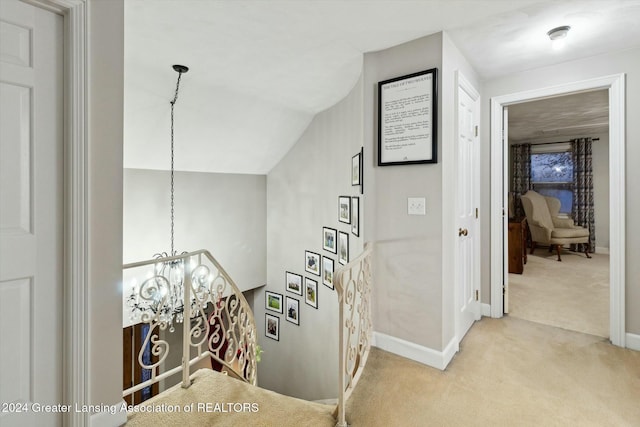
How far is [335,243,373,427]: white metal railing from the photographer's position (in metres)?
1.62

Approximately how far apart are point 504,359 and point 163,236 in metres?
4.00

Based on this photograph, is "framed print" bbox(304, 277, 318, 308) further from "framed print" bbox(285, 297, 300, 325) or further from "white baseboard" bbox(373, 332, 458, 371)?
"white baseboard" bbox(373, 332, 458, 371)

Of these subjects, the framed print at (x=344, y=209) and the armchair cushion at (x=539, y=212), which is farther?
the armchair cushion at (x=539, y=212)

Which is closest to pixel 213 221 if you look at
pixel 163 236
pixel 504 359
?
pixel 163 236

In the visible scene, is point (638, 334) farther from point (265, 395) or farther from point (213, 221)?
point (213, 221)

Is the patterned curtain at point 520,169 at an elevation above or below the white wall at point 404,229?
above

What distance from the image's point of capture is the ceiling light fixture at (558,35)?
2070 millimetres

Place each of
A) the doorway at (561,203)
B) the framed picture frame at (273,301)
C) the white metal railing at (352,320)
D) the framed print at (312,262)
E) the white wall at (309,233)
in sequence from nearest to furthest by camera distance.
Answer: the white metal railing at (352,320)
the doorway at (561,203)
the white wall at (309,233)
the framed print at (312,262)
the framed picture frame at (273,301)

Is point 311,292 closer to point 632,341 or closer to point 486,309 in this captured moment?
point 486,309

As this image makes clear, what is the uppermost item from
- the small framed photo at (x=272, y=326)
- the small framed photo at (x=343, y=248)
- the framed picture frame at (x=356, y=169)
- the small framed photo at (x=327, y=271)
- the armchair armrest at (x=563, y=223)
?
the framed picture frame at (x=356, y=169)

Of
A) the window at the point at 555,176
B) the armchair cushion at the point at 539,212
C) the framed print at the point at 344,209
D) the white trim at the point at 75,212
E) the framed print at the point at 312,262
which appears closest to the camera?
the white trim at the point at 75,212

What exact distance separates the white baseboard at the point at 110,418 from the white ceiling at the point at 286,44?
7.22 feet

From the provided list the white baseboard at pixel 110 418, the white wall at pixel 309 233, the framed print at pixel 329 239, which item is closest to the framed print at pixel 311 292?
the white wall at pixel 309 233

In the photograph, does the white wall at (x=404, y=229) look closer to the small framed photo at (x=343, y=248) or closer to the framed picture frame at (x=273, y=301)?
the small framed photo at (x=343, y=248)
